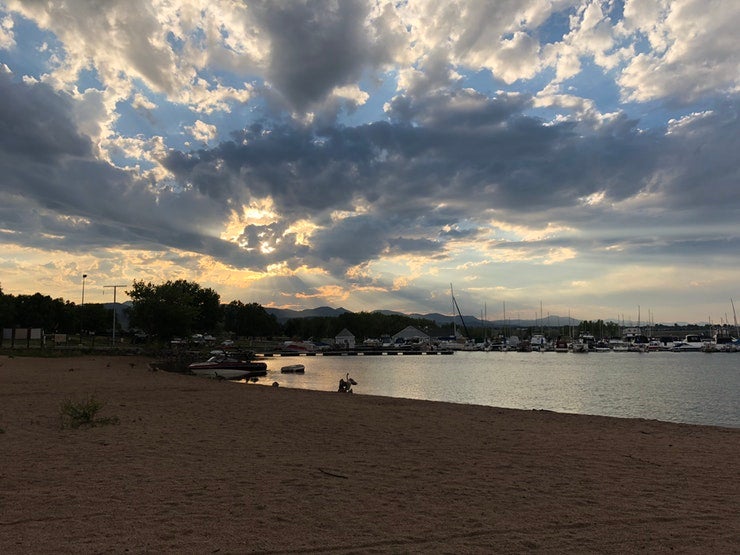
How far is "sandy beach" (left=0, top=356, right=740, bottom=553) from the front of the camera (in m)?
5.85

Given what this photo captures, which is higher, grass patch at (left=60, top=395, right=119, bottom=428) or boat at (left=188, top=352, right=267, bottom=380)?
grass patch at (left=60, top=395, right=119, bottom=428)

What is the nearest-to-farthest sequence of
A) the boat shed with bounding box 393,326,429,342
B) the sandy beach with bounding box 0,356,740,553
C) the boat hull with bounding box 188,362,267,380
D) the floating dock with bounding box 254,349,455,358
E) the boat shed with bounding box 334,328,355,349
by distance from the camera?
the sandy beach with bounding box 0,356,740,553 < the boat hull with bounding box 188,362,267,380 < the floating dock with bounding box 254,349,455,358 < the boat shed with bounding box 334,328,355,349 < the boat shed with bounding box 393,326,429,342

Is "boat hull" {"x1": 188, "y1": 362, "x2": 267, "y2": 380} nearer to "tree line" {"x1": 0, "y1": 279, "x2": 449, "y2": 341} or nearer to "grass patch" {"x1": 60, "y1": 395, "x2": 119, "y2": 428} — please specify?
"tree line" {"x1": 0, "y1": 279, "x2": 449, "y2": 341}

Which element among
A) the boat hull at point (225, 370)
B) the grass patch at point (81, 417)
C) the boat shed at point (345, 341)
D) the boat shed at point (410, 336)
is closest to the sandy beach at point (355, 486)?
the grass patch at point (81, 417)

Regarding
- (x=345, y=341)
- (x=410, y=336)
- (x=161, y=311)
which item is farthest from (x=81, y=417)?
(x=410, y=336)

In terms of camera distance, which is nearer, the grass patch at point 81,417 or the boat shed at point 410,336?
the grass patch at point 81,417

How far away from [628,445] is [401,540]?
8.97 m

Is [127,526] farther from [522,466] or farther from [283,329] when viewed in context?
[283,329]

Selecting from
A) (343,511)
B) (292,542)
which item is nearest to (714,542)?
(343,511)

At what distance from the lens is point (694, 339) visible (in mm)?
154875

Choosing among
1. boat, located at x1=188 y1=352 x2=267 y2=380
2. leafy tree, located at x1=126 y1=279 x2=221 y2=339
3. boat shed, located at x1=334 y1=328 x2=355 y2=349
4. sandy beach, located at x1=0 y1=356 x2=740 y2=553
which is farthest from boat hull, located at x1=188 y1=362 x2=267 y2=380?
boat shed, located at x1=334 y1=328 x2=355 y2=349

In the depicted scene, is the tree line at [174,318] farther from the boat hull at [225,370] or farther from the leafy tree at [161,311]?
the boat hull at [225,370]

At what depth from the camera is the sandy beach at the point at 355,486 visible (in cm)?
585

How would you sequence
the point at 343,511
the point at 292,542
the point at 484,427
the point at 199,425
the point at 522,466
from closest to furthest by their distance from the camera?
the point at 292,542 → the point at 343,511 → the point at 522,466 → the point at 199,425 → the point at 484,427
